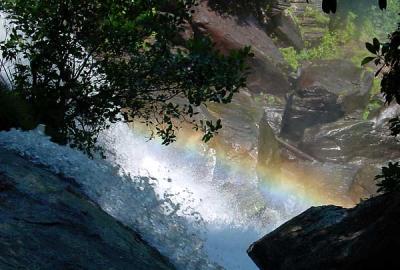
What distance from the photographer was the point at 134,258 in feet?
16.1

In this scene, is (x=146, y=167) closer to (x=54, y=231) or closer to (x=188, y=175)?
(x=188, y=175)

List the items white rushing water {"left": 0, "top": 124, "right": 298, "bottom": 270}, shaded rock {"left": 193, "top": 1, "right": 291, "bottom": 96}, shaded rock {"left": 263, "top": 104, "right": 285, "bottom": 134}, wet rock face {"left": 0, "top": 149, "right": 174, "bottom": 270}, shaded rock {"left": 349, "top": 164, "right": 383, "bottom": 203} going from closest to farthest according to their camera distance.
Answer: wet rock face {"left": 0, "top": 149, "right": 174, "bottom": 270}
white rushing water {"left": 0, "top": 124, "right": 298, "bottom": 270}
shaded rock {"left": 349, "top": 164, "right": 383, "bottom": 203}
shaded rock {"left": 193, "top": 1, "right": 291, "bottom": 96}
shaded rock {"left": 263, "top": 104, "right": 285, "bottom": 134}

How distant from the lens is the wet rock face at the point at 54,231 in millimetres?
3836

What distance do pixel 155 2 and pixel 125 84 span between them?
51.5 inches

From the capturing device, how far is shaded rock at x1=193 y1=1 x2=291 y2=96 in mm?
20828

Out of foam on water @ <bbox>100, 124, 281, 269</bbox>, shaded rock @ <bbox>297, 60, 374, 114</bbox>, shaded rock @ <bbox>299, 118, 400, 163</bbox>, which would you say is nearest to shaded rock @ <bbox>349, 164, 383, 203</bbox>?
shaded rock @ <bbox>299, 118, 400, 163</bbox>

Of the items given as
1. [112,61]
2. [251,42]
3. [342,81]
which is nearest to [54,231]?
[112,61]

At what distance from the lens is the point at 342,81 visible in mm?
23469

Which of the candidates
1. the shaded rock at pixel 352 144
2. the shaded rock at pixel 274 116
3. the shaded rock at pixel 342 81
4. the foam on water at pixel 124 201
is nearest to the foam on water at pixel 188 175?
the foam on water at pixel 124 201

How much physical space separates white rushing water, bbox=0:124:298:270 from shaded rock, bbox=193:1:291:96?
25.6 feet

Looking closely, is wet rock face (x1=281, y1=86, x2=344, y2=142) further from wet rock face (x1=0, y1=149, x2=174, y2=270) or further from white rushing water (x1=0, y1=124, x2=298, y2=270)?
wet rock face (x1=0, y1=149, x2=174, y2=270)

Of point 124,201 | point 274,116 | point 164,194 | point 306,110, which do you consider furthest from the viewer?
point 306,110

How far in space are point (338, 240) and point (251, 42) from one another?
17.2m

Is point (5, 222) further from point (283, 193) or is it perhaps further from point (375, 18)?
point (375, 18)
